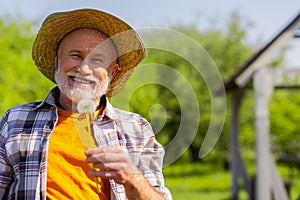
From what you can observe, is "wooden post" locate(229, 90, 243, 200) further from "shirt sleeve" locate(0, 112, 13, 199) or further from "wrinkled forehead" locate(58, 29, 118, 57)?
"shirt sleeve" locate(0, 112, 13, 199)

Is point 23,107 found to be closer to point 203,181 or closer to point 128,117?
point 128,117

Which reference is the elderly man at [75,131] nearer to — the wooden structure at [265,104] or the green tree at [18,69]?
the green tree at [18,69]

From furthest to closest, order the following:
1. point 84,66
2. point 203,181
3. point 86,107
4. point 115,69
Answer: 1. point 203,181
2. point 115,69
3. point 84,66
4. point 86,107

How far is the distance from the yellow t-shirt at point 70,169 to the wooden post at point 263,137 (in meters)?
6.04

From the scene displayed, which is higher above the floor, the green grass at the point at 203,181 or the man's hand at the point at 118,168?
the man's hand at the point at 118,168

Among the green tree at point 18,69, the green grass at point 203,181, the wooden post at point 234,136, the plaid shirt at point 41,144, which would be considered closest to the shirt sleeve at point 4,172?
the plaid shirt at point 41,144

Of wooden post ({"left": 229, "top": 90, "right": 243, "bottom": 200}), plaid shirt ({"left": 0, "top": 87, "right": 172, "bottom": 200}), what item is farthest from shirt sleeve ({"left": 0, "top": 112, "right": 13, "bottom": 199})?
wooden post ({"left": 229, "top": 90, "right": 243, "bottom": 200})

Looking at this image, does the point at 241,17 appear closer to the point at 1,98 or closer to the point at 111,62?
the point at 1,98

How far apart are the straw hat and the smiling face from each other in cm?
3

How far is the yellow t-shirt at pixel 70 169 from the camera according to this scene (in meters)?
2.03

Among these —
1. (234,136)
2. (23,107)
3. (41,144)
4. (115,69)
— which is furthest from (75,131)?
(234,136)

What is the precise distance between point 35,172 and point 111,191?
272mm

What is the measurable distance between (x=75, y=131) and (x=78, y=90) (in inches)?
5.9

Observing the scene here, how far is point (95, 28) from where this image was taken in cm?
220
